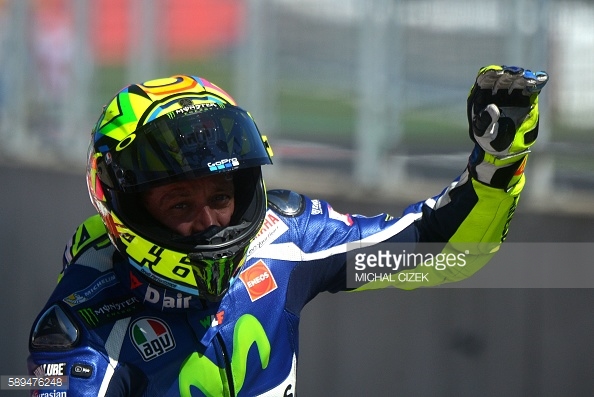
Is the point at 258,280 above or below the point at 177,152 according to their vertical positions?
below

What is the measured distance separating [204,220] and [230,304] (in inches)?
11.8

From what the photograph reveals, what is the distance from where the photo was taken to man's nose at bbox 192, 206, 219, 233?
3.05m

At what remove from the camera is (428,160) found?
17.1 ft

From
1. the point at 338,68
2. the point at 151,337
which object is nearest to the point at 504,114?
the point at 151,337

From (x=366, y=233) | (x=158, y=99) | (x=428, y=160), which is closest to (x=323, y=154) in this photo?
(x=428, y=160)

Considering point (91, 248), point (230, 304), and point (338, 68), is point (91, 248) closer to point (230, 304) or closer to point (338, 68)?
point (230, 304)

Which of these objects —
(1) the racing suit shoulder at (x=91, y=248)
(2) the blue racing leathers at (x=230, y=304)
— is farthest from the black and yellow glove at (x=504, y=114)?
(1) the racing suit shoulder at (x=91, y=248)

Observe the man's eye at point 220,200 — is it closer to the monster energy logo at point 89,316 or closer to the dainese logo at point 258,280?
the dainese logo at point 258,280

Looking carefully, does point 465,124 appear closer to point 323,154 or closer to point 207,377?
point 323,154

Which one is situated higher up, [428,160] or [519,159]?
[519,159]

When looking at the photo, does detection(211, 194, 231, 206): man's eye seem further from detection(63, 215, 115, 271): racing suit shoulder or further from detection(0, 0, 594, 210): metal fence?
detection(0, 0, 594, 210): metal fence

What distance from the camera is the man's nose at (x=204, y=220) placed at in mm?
3053

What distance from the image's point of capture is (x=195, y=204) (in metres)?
3.09

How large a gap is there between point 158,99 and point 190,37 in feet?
13.6
